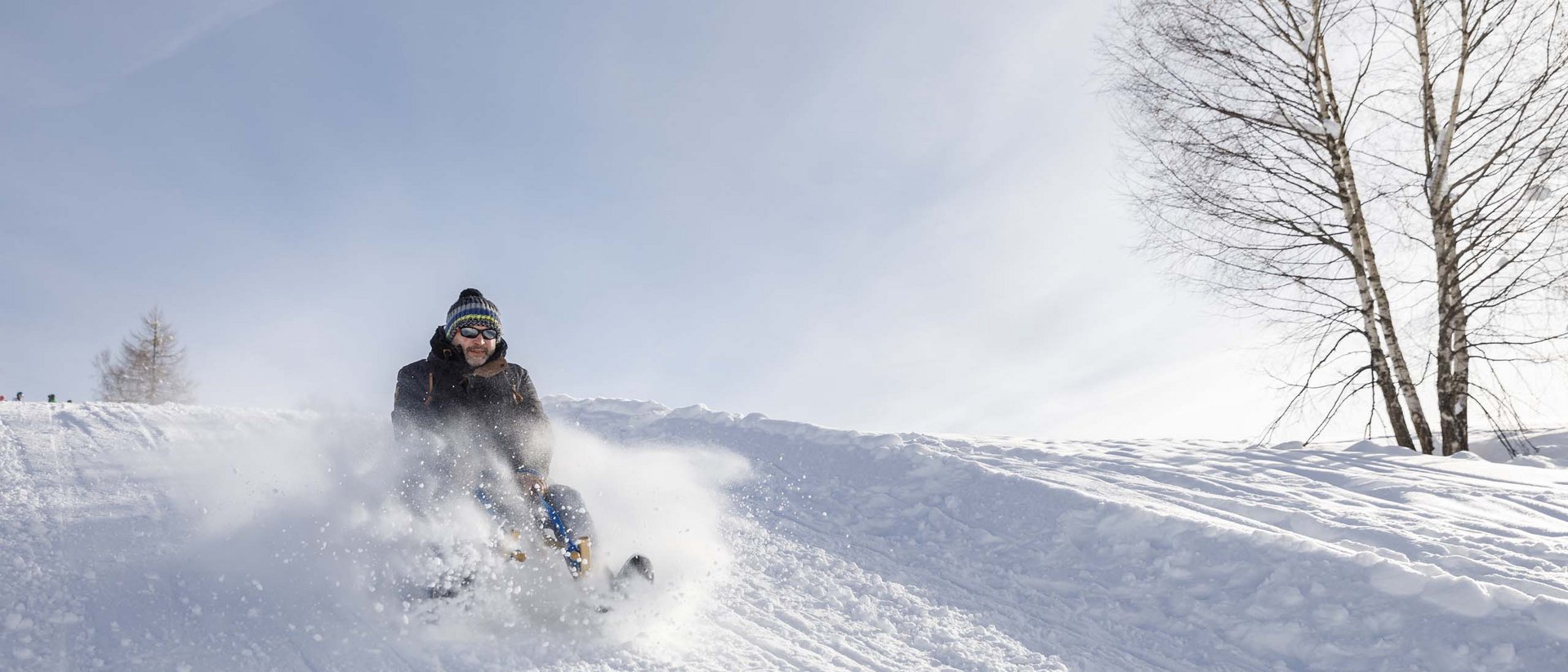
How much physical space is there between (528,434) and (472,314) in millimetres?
759

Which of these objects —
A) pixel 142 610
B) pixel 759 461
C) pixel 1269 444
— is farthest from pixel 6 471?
pixel 1269 444

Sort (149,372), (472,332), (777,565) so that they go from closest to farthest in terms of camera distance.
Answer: (472,332) < (777,565) < (149,372)

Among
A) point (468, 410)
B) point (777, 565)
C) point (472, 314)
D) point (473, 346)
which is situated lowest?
point (777, 565)

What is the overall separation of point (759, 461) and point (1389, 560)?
176 inches

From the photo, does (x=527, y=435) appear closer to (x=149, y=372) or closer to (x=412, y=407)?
(x=412, y=407)

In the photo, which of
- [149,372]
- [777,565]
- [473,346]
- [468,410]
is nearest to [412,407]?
[468,410]

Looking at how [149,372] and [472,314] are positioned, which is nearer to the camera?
[472,314]

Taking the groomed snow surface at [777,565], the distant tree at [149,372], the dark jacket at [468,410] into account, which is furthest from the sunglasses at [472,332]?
the distant tree at [149,372]

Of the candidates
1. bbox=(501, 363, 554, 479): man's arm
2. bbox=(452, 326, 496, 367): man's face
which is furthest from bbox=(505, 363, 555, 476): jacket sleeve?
bbox=(452, 326, 496, 367): man's face

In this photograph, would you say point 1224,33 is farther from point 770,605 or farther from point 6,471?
point 6,471

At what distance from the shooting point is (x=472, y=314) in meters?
4.49

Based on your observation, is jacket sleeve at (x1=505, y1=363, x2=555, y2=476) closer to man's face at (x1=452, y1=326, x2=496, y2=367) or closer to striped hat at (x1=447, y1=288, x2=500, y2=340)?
man's face at (x1=452, y1=326, x2=496, y2=367)

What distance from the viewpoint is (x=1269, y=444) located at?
26.6 ft

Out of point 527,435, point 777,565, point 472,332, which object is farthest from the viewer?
point 777,565
